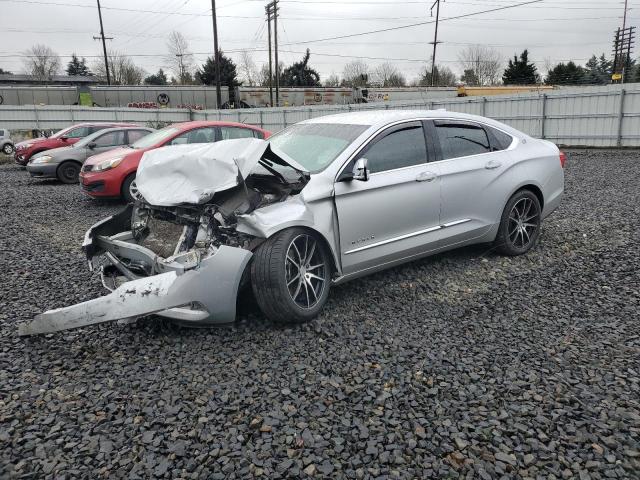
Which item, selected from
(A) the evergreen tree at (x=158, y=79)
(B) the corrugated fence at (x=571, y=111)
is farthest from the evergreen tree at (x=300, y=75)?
(B) the corrugated fence at (x=571, y=111)

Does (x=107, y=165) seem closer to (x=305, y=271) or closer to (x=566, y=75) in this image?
(x=305, y=271)

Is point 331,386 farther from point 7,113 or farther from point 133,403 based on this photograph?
point 7,113

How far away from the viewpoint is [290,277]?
12.1ft

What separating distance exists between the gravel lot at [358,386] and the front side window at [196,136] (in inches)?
185

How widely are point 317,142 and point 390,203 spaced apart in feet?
2.97

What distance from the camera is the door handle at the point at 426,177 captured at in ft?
14.7

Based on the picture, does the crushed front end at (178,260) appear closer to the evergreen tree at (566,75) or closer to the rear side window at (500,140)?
the rear side window at (500,140)

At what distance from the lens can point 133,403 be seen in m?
2.81

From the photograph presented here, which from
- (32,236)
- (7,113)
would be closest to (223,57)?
(7,113)

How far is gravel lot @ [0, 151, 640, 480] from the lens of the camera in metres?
2.37

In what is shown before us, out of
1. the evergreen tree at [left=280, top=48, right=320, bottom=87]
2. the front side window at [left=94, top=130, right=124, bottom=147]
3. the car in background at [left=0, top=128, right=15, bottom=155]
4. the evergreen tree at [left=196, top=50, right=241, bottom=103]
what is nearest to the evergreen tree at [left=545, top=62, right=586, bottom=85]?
the evergreen tree at [left=280, top=48, right=320, bottom=87]

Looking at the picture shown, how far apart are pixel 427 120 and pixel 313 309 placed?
225 cm

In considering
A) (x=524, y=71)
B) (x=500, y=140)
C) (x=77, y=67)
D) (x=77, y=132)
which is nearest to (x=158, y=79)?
(x=77, y=67)

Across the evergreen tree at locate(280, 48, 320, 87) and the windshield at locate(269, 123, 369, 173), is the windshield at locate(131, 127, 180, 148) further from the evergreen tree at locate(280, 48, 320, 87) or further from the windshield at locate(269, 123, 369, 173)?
the evergreen tree at locate(280, 48, 320, 87)
